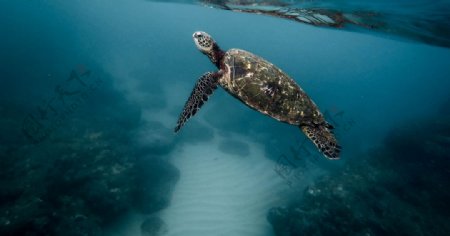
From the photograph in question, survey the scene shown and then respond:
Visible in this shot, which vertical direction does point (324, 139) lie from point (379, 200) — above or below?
above

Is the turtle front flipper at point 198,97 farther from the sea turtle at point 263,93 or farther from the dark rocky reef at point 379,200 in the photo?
the dark rocky reef at point 379,200

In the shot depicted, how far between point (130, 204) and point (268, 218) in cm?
622

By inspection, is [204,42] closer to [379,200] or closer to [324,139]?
[324,139]

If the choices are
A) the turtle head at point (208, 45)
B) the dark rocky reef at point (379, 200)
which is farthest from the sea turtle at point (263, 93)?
the dark rocky reef at point (379, 200)

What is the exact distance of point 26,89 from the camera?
26.1 metres

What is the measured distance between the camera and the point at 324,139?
219 inches

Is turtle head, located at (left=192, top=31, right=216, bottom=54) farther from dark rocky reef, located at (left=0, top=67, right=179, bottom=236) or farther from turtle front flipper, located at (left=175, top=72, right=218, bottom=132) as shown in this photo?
dark rocky reef, located at (left=0, top=67, right=179, bottom=236)

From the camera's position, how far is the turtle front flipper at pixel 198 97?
201 inches

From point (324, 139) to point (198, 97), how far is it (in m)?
2.72

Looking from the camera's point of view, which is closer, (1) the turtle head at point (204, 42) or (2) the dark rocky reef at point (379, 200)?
(1) the turtle head at point (204, 42)

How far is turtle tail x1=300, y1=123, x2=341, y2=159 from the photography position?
17.4 feet

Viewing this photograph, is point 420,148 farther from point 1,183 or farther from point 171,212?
point 1,183

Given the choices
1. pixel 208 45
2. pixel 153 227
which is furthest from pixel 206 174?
pixel 208 45

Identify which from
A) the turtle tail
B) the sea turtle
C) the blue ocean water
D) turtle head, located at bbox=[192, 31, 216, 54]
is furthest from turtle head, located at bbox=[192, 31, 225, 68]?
the blue ocean water
